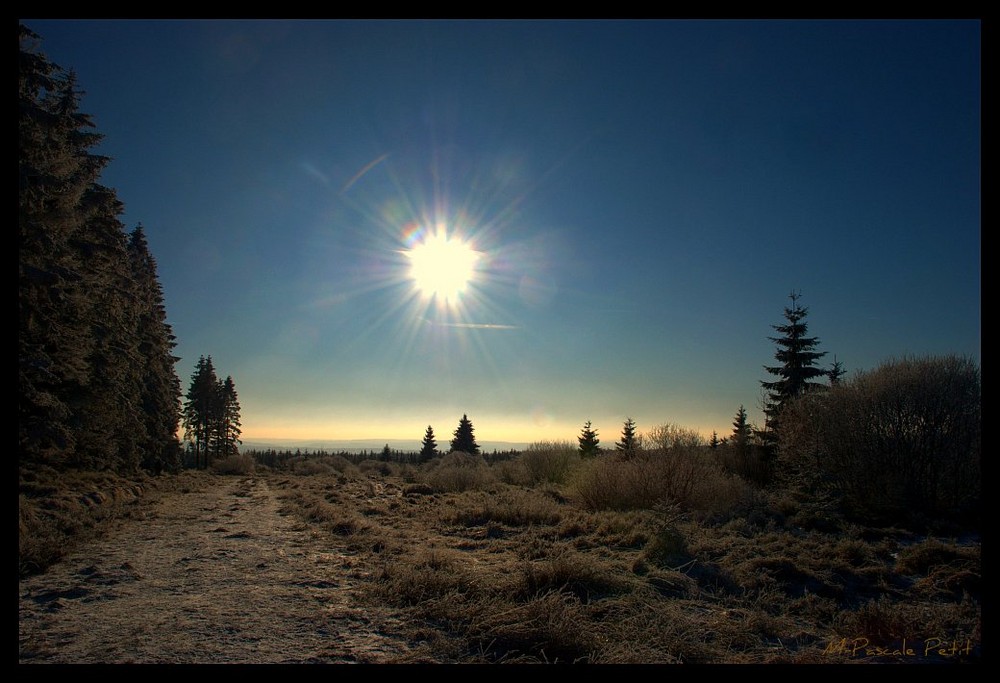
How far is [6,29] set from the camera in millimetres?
2373

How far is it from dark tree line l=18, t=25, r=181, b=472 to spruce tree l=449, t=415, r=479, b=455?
37768mm

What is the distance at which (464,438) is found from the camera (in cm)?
5884

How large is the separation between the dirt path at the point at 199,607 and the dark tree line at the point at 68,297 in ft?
17.0

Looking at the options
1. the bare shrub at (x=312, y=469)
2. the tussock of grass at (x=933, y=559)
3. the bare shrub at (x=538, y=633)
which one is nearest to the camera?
the bare shrub at (x=538, y=633)

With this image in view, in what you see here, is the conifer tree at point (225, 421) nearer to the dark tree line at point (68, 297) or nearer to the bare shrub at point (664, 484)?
the dark tree line at point (68, 297)

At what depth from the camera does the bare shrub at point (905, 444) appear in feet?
54.1

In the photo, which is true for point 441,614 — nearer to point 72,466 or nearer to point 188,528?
point 188,528

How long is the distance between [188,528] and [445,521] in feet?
26.5

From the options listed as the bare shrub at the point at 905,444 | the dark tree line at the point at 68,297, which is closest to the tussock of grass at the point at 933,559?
the bare shrub at the point at 905,444

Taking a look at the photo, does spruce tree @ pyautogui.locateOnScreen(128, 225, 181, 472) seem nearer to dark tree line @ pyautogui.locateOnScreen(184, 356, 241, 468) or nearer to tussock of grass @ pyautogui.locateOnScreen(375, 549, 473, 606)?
dark tree line @ pyautogui.locateOnScreen(184, 356, 241, 468)

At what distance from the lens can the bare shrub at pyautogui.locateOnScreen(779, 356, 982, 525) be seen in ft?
54.1

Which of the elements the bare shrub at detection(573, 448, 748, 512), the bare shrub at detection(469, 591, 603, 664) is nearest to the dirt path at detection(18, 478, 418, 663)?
the bare shrub at detection(469, 591, 603, 664)
